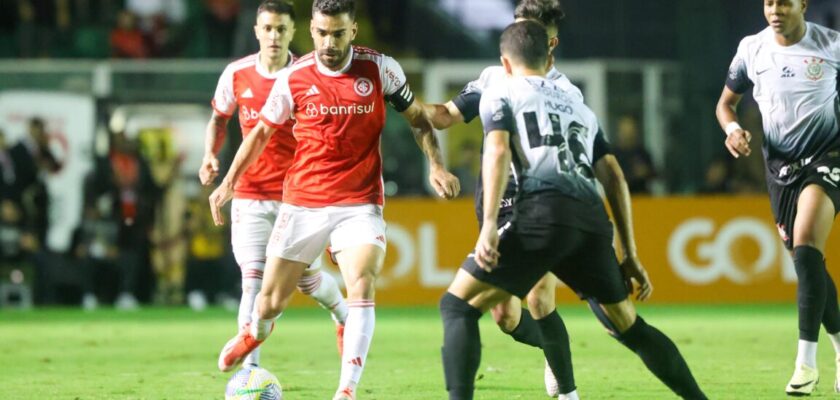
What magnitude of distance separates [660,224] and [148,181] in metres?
6.61

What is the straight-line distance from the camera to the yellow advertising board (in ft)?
60.3

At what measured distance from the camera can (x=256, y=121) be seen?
10.1m

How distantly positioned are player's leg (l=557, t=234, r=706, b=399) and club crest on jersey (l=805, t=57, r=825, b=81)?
2.94 m

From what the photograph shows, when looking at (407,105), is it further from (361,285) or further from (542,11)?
(361,285)

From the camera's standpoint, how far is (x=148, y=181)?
1930cm

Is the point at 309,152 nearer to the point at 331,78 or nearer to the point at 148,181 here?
the point at 331,78

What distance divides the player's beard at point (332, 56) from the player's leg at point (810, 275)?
9.88 ft

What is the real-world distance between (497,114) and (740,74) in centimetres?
331

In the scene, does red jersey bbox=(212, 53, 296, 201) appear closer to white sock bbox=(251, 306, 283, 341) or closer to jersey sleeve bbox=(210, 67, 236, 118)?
jersey sleeve bbox=(210, 67, 236, 118)

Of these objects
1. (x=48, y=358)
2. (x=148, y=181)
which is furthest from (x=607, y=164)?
(x=148, y=181)

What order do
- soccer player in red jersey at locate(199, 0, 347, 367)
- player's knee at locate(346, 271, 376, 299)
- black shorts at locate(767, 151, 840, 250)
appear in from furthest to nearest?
soccer player in red jersey at locate(199, 0, 347, 367)
black shorts at locate(767, 151, 840, 250)
player's knee at locate(346, 271, 376, 299)

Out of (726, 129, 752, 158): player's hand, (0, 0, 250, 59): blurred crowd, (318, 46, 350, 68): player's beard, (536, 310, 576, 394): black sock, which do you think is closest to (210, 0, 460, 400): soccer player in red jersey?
(318, 46, 350, 68): player's beard

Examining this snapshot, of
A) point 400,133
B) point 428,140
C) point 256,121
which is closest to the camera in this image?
point 428,140

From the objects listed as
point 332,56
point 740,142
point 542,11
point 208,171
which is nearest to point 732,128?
point 740,142
